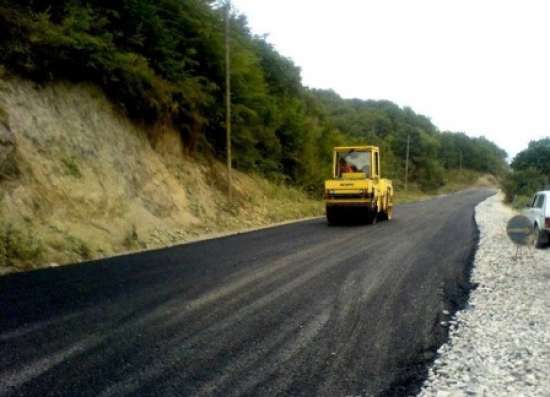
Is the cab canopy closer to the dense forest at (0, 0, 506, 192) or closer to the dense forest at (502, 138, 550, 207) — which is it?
the dense forest at (0, 0, 506, 192)

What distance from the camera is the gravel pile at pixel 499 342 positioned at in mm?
4344

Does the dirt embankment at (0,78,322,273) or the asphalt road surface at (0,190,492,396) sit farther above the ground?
the dirt embankment at (0,78,322,273)

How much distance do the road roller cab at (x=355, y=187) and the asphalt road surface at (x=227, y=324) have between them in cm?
770

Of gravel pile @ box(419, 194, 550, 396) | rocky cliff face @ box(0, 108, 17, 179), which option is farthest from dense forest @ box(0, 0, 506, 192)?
gravel pile @ box(419, 194, 550, 396)

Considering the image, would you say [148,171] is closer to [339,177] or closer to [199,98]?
[199,98]

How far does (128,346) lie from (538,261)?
10187mm

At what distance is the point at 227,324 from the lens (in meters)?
5.98

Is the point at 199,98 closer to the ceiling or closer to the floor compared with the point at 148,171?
closer to the ceiling

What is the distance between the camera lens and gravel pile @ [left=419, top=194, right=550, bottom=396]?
4.34 meters

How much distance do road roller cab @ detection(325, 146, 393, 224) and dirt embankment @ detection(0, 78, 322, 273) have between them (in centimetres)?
384

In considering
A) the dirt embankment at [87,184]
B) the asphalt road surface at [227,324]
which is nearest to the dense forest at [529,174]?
the dirt embankment at [87,184]

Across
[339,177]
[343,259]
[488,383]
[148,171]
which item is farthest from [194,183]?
[488,383]

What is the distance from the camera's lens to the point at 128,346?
5086 millimetres

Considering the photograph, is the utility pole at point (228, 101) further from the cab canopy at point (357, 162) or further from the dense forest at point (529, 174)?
the dense forest at point (529, 174)
